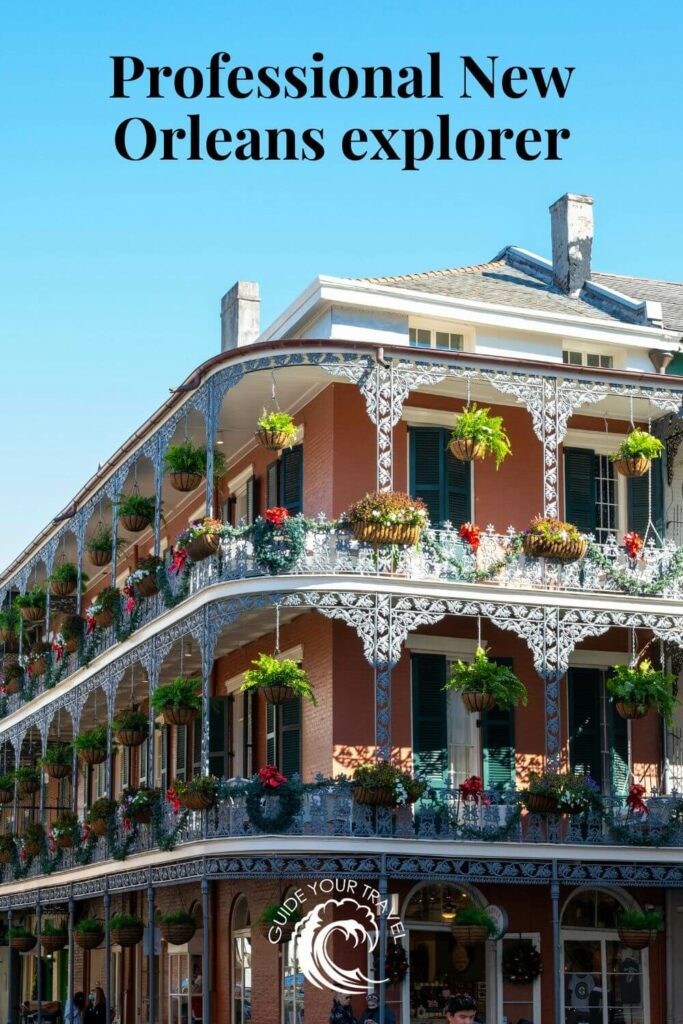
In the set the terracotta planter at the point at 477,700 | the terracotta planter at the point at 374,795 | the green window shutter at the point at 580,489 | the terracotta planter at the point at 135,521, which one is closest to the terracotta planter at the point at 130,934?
the terracotta planter at the point at 135,521

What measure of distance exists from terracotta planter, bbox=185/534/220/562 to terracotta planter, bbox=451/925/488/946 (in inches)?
215

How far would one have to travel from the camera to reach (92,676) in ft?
95.8

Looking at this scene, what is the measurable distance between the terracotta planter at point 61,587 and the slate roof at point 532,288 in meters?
8.25

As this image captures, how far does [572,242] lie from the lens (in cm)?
2958

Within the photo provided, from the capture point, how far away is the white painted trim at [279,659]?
24.6 metres

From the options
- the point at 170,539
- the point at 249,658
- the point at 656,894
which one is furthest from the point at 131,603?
the point at 656,894

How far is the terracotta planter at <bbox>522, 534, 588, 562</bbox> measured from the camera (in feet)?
76.2

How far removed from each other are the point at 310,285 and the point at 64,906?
14.0m

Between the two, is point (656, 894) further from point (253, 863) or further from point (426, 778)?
point (253, 863)

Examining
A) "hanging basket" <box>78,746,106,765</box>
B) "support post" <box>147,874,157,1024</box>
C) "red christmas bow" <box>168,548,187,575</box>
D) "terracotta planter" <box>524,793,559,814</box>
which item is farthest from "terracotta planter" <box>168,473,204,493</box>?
"terracotta planter" <box>524,793,559,814</box>

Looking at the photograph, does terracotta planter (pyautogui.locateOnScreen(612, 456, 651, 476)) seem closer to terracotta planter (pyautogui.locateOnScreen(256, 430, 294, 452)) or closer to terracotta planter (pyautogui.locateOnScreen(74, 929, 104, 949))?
terracotta planter (pyautogui.locateOnScreen(256, 430, 294, 452))

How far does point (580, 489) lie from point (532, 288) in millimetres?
4633

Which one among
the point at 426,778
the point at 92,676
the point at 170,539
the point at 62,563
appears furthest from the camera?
the point at 62,563

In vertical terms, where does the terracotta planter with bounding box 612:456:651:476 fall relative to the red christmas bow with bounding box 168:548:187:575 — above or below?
above
